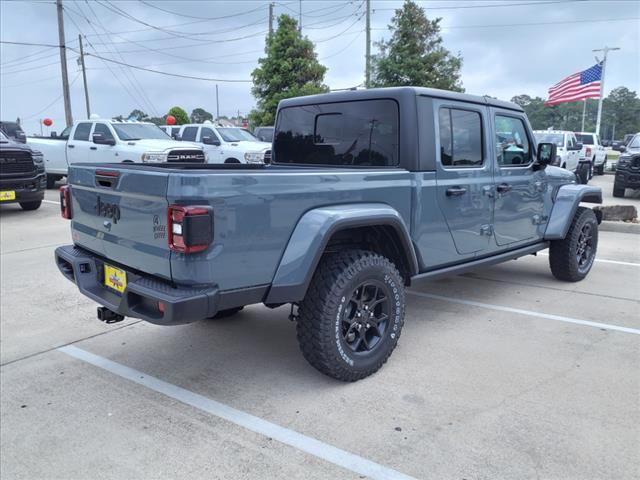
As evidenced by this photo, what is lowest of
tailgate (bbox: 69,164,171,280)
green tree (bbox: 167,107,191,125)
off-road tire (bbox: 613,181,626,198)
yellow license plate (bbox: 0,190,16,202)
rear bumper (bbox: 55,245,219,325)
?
off-road tire (bbox: 613,181,626,198)

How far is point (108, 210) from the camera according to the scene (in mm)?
3301

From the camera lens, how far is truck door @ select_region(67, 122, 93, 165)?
13680 mm

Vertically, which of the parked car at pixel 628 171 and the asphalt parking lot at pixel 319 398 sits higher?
the parked car at pixel 628 171

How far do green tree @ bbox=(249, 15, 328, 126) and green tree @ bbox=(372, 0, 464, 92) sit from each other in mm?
3249

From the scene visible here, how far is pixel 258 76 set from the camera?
1012 inches

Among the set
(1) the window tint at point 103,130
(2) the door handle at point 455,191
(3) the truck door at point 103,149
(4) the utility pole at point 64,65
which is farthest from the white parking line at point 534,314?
(4) the utility pole at point 64,65

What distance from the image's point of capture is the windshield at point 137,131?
12.9 meters

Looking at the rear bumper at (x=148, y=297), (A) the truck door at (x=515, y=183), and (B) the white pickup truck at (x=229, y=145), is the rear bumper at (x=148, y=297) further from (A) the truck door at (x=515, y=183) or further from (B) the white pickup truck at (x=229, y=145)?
(B) the white pickup truck at (x=229, y=145)

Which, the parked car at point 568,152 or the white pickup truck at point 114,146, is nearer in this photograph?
the white pickup truck at point 114,146

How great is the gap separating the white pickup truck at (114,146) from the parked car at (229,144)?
1.05 meters

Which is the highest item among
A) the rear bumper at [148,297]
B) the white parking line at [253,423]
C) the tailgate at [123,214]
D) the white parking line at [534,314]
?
the tailgate at [123,214]

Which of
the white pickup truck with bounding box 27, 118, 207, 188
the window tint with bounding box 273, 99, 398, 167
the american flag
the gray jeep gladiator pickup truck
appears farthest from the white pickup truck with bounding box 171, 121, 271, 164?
the american flag

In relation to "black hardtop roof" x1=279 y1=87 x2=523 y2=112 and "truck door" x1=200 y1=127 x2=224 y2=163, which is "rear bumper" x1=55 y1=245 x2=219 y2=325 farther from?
"truck door" x1=200 y1=127 x2=224 y2=163

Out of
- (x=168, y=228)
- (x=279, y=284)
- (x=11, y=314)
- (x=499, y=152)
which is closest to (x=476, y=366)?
(x=279, y=284)
